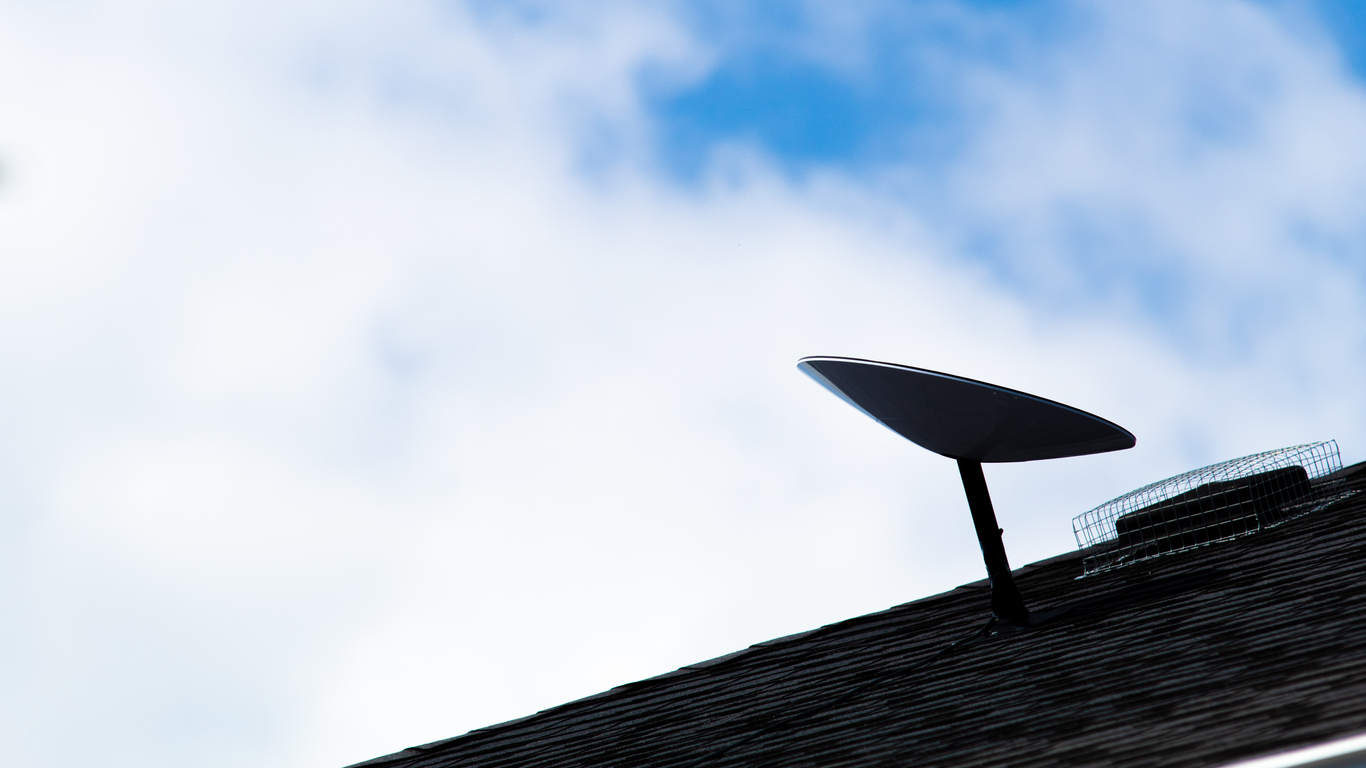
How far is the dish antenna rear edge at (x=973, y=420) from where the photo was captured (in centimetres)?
601

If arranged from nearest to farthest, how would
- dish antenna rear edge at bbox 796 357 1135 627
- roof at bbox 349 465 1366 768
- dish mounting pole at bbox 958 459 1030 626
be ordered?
roof at bbox 349 465 1366 768 → dish antenna rear edge at bbox 796 357 1135 627 → dish mounting pole at bbox 958 459 1030 626

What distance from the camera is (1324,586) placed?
5.59 metres

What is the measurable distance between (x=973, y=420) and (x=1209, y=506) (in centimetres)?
258

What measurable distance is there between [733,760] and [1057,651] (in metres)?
1.65

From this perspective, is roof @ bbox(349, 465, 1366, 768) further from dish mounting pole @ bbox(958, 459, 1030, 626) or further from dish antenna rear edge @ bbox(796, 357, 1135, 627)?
dish antenna rear edge @ bbox(796, 357, 1135, 627)

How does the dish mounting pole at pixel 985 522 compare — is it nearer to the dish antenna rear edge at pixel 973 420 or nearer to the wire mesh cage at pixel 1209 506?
the dish antenna rear edge at pixel 973 420

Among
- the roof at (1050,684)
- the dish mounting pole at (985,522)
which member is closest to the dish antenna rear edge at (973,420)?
the dish mounting pole at (985,522)

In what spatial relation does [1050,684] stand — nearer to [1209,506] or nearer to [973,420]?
[973,420]

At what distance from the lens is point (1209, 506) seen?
7762 millimetres

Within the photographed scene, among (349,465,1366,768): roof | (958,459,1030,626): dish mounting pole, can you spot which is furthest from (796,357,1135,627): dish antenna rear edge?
(349,465,1366,768): roof

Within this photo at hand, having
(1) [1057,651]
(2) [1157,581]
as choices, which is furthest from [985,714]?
(2) [1157,581]

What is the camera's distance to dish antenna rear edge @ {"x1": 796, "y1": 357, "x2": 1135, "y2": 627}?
601 centimetres

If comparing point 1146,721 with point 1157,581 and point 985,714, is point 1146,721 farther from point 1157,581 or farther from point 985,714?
point 1157,581

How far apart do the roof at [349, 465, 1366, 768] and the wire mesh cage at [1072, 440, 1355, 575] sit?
223mm
